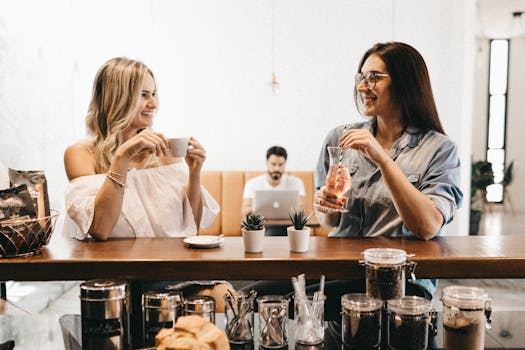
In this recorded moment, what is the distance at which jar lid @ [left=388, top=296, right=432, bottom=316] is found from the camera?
4.14 ft

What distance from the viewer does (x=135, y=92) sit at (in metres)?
2.08

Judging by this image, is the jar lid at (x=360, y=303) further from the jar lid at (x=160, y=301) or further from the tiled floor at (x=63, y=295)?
the tiled floor at (x=63, y=295)

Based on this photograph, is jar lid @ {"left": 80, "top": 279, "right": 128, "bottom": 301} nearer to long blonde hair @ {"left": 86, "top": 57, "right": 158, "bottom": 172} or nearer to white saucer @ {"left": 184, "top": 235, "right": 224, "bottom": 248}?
white saucer @ {"left": 184, "top": 235, "right": 224, "bottom": 248}

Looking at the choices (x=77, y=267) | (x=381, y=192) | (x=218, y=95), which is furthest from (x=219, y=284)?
(x=218, y=95)

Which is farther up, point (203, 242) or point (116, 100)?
point (116, 100)

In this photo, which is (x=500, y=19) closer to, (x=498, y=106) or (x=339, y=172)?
(x=498, y=106)

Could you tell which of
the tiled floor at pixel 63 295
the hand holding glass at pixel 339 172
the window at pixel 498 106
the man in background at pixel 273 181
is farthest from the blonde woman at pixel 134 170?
the window at pixel 498 106

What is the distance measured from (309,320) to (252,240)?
0.27 metres

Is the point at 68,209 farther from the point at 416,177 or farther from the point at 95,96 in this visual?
the point at 416,177

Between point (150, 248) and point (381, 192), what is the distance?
0.91 meters

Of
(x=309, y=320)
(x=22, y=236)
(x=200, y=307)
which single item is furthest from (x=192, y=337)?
(x=22, y=236)

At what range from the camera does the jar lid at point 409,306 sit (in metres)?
1.26

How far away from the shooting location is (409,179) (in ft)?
6.27

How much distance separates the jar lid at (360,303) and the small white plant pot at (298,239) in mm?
195
